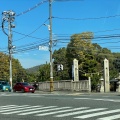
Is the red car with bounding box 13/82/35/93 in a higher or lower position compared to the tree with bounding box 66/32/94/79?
lower

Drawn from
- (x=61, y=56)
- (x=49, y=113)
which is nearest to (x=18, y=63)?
(x=61, y=56)

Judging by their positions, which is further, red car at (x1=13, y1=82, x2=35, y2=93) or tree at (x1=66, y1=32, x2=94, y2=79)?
tree at (x1=66, y1=32, x2=94, y2=79)

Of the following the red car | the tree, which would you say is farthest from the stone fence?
the tree

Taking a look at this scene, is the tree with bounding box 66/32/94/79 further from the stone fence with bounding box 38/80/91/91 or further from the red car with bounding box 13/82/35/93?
the red car with bounding box 13/82/35/93

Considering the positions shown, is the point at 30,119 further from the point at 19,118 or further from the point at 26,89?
the point at 26,89

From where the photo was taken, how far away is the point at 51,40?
4469cm

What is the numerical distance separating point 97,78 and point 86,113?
105 feet

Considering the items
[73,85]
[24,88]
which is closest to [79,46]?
[73,85]

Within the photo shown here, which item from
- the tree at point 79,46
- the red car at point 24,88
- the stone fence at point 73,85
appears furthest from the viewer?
the tree at point 79,46

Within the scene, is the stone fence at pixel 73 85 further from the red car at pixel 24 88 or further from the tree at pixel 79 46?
the tree at pixel 79 46

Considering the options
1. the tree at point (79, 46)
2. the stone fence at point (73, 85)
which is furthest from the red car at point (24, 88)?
the tree at point (79, 46)

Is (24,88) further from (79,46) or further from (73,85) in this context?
(79,46)

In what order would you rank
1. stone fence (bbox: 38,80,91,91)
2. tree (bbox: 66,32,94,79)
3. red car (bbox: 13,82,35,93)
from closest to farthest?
stone fence (bbox: 38,80,91,91) → red car (bbox: 13,82,35,93) → tree (bbox: 66,32,94,79)

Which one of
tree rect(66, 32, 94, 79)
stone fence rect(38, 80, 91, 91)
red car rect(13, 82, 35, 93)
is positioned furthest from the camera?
tree rect(66, 32, 94, 79)
